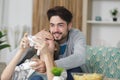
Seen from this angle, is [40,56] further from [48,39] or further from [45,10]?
[45,10]

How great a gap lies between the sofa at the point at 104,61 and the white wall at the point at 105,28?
1.42m

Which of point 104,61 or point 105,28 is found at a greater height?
point 105,28

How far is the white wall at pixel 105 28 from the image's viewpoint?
371 centimetres

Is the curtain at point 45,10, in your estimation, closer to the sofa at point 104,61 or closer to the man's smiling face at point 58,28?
the sofa at point 104,61

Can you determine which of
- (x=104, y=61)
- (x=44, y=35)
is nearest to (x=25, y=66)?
(x=44, y=35)

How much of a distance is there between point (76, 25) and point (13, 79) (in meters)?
1.84

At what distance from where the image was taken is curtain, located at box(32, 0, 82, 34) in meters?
3.51

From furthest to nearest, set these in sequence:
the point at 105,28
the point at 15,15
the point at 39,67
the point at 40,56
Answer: the point at 15,15, the point at 105,28, the point at 40,56, the point at 39,67

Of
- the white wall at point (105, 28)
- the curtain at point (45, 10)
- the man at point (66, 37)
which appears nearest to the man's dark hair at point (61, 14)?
the man at point (66, 37)

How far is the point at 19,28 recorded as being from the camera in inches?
158

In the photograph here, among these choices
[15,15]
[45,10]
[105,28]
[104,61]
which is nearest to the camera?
[104,61]

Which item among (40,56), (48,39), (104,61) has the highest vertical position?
(48,39)

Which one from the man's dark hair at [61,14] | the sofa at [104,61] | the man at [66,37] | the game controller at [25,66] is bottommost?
the sofa at [104,61]

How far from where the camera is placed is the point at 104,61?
7.55 ft
